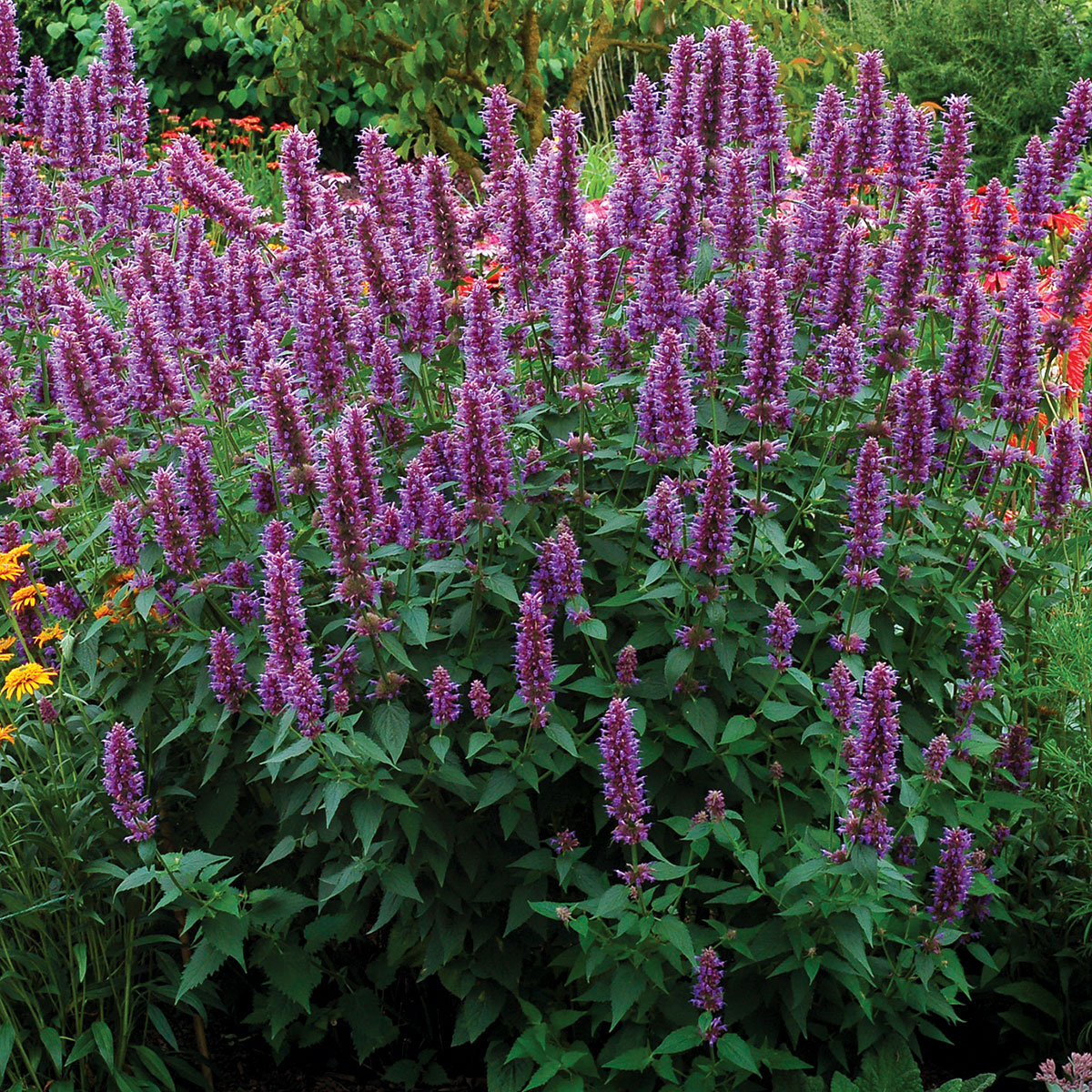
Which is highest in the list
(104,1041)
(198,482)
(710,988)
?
(198,482)

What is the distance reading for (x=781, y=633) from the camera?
303cm

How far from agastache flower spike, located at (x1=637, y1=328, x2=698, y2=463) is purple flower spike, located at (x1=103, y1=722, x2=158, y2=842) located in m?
1.41

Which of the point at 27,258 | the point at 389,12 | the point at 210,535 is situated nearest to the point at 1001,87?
the point at 389,12

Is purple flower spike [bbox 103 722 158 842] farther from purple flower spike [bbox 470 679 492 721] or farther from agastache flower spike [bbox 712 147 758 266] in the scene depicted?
agastache flower spike [bbox 712 147 758 266]

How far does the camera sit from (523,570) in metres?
3.43

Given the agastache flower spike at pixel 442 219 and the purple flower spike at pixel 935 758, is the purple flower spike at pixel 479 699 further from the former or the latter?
the agastache flower spike at pixel 442 219

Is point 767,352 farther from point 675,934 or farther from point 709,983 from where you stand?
point 709,983

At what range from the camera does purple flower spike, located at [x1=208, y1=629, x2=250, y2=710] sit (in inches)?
123

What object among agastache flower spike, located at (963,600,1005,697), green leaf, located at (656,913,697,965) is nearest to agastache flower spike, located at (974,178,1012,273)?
agastache flower spike, located at (963,600,1005,697)

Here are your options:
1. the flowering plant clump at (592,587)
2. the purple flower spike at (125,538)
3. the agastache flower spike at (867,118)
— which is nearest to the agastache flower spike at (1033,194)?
the flowering plant clump at (592,587)

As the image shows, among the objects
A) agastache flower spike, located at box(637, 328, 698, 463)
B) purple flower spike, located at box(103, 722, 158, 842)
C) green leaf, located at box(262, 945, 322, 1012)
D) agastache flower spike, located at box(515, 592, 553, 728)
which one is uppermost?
agastache flower spike, located at box(637, 328, 698, 463)

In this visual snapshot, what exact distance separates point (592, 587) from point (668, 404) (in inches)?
24.6

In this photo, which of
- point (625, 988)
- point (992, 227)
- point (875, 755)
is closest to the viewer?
point (875, 755)

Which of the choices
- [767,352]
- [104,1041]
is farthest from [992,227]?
[104,1041]
